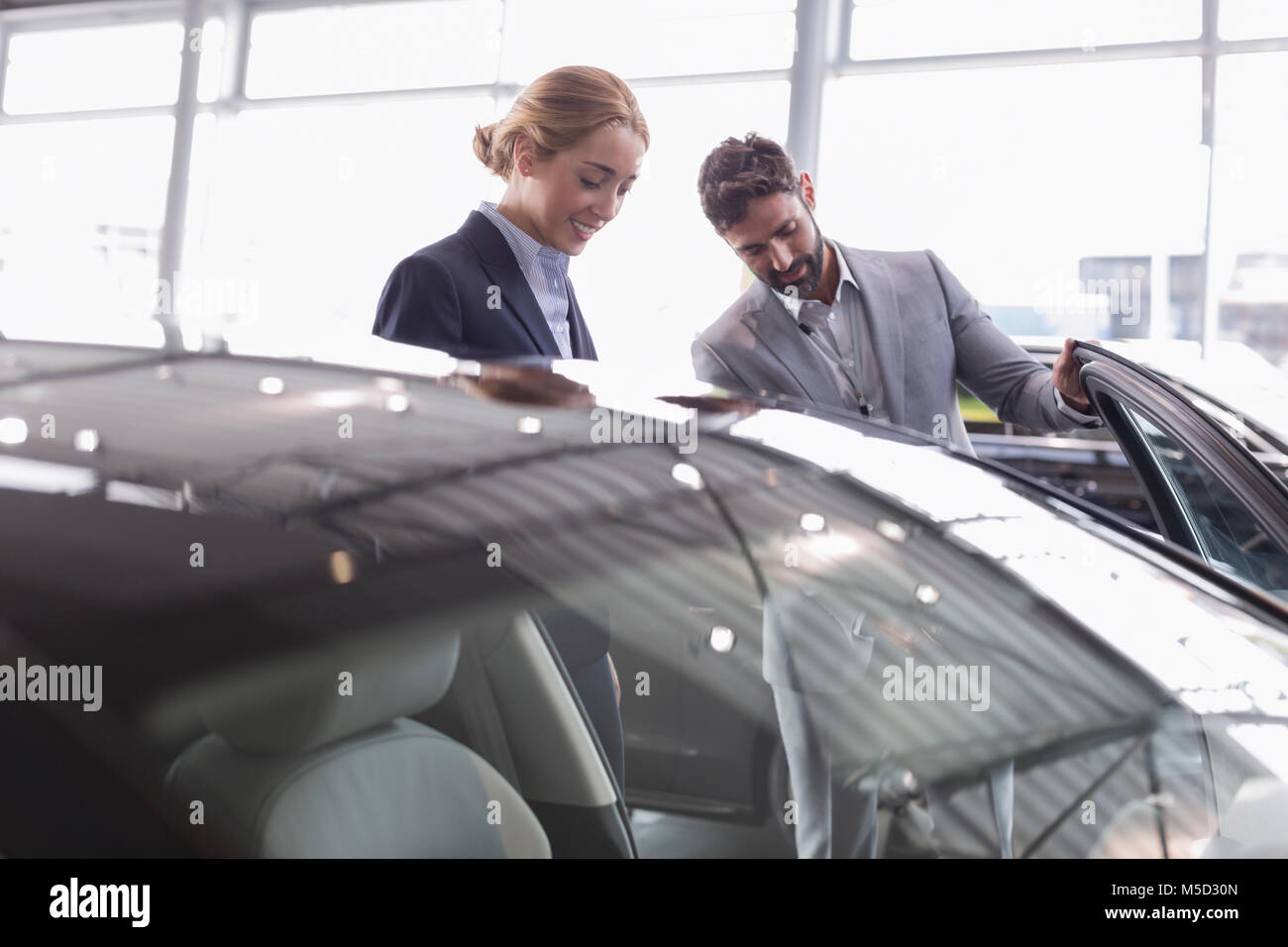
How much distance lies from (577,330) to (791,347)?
352 mm

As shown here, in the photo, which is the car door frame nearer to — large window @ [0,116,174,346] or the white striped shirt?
the white striped shirt

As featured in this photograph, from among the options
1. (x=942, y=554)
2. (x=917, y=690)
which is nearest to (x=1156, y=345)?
(x=942, y=554)

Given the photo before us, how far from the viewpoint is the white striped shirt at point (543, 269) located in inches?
61.9

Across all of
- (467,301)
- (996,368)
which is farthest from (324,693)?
(996,368)

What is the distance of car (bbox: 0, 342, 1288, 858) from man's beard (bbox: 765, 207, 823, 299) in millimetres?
902

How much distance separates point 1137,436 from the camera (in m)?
1.50

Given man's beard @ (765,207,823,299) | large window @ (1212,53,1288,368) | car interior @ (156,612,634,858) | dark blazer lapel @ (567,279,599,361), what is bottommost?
car interior @ (156,612,634,858)

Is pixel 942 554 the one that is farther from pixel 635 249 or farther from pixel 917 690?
pixel 635 249

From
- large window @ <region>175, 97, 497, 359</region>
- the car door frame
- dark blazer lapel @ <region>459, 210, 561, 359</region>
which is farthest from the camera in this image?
large window @ <region>175, 97, 497, 359</region>

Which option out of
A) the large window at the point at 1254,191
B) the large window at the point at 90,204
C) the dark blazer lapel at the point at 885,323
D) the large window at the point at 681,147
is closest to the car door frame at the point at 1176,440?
the dark blazer lapel at the point at 885,323

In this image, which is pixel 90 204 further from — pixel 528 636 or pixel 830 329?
pixel 528 636

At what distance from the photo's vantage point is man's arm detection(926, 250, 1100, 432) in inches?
68.7

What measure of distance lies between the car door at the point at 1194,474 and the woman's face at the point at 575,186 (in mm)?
705

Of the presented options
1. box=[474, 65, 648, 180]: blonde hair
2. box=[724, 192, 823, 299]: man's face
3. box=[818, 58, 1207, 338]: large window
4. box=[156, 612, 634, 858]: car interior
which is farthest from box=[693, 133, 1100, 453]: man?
box=[818, 58, 1207, 338]: large window
